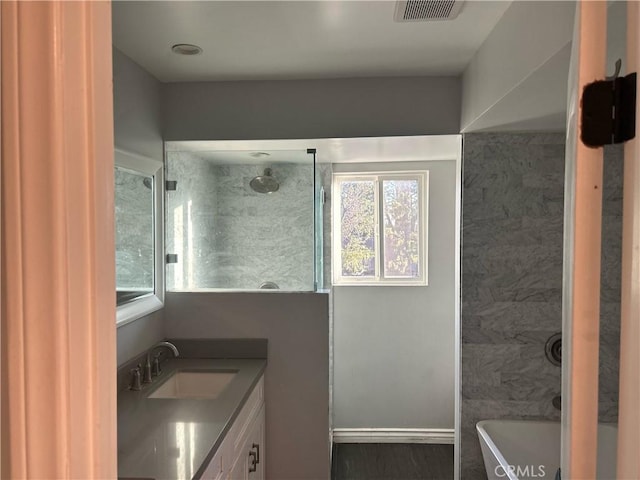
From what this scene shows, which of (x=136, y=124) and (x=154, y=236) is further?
(x=154, y=236)

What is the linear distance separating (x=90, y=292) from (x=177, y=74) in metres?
2.31

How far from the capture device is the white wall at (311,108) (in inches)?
108

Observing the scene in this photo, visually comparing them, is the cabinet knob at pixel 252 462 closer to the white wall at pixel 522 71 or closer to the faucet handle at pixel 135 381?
the faucet handle at pixel 135 381

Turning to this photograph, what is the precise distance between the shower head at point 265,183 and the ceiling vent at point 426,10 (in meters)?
1.35

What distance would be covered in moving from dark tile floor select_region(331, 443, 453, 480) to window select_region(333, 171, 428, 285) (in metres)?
1.35

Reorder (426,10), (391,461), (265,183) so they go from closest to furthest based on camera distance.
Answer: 1. (426,10)
2. (265,183)
3. (391,461)

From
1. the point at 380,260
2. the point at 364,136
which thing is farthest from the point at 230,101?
the point at 380,260

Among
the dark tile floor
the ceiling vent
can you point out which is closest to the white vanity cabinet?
the dark tile floor

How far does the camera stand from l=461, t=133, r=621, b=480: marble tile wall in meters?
2.83

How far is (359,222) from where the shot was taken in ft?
13.6

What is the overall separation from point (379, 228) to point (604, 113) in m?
3.41

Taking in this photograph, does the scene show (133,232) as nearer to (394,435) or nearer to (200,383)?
(200,383)

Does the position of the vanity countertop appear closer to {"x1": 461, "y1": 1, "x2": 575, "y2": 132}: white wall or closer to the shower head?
the shower head

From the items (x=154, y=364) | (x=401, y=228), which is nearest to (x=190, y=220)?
(x=154, y=364)
